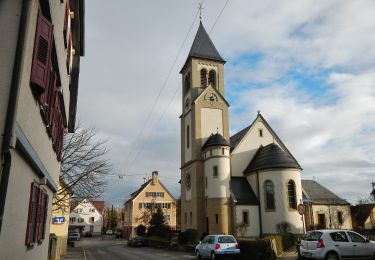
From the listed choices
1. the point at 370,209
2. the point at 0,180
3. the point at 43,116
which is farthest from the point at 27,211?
the point at 370,209

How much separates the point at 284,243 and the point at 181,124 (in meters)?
24.0

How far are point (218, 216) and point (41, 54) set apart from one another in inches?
1288

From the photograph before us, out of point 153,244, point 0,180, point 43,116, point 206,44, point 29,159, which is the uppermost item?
point 206,44

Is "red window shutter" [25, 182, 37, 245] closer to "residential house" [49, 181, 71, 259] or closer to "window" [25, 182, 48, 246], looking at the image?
"window" [25, 182, 48, 246]

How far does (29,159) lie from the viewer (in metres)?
7.27

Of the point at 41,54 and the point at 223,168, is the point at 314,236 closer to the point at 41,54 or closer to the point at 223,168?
the point at 41,54

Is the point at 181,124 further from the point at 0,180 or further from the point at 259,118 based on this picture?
the point at 0,180

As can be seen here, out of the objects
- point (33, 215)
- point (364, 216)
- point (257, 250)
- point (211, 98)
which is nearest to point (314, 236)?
point (257, 250)

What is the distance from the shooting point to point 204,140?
41.9 meters

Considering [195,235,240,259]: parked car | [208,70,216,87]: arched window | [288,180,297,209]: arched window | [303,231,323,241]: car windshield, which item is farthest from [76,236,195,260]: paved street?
[208,70,216,87]: arched window

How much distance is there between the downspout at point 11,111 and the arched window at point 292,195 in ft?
113

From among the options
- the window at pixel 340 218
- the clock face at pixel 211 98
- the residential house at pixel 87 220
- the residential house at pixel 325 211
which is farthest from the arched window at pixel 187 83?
the residential house at pixel 87 220

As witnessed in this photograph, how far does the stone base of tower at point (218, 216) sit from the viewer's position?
121 feet

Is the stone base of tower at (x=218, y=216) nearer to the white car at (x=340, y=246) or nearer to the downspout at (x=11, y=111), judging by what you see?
the white car at (x=340, y=246)
